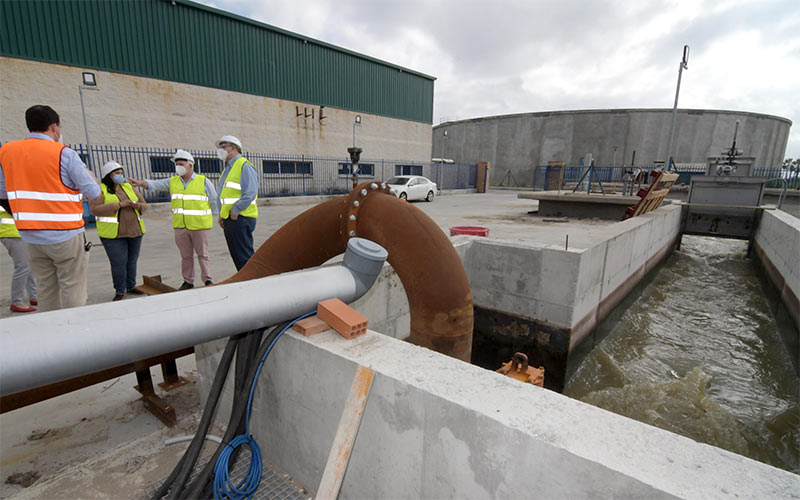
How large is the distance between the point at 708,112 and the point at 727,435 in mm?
38915

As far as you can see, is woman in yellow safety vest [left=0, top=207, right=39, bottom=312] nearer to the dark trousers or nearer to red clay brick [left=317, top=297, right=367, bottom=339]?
the dark trousers

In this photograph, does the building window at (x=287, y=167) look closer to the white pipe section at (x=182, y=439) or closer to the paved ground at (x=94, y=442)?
the paved ground at (x=94, y=442)

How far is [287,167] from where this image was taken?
1702cm

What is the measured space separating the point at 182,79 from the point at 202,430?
51.5ft

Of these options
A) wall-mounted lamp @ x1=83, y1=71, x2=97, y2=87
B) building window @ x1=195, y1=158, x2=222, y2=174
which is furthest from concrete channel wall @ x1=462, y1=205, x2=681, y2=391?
wall-mounted lamp @ x1=83, y1=71, x2=97, y2=87

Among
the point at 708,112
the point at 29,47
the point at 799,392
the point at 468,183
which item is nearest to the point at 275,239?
the point at 799,392

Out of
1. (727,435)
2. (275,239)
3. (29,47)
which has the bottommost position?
(727,435)

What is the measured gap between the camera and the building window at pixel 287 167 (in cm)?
1620

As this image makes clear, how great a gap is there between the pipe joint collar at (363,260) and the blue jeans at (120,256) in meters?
3.42

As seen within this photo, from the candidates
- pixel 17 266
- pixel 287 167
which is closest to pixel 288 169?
pixel 287 167

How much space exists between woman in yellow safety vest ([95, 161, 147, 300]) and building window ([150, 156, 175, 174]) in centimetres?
1083

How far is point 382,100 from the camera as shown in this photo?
21047 millimetres

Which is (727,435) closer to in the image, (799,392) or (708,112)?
(799,392)

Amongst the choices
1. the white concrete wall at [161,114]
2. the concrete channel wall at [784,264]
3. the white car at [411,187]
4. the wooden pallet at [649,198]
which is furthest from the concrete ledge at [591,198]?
the white concrete wall at [161,114]
